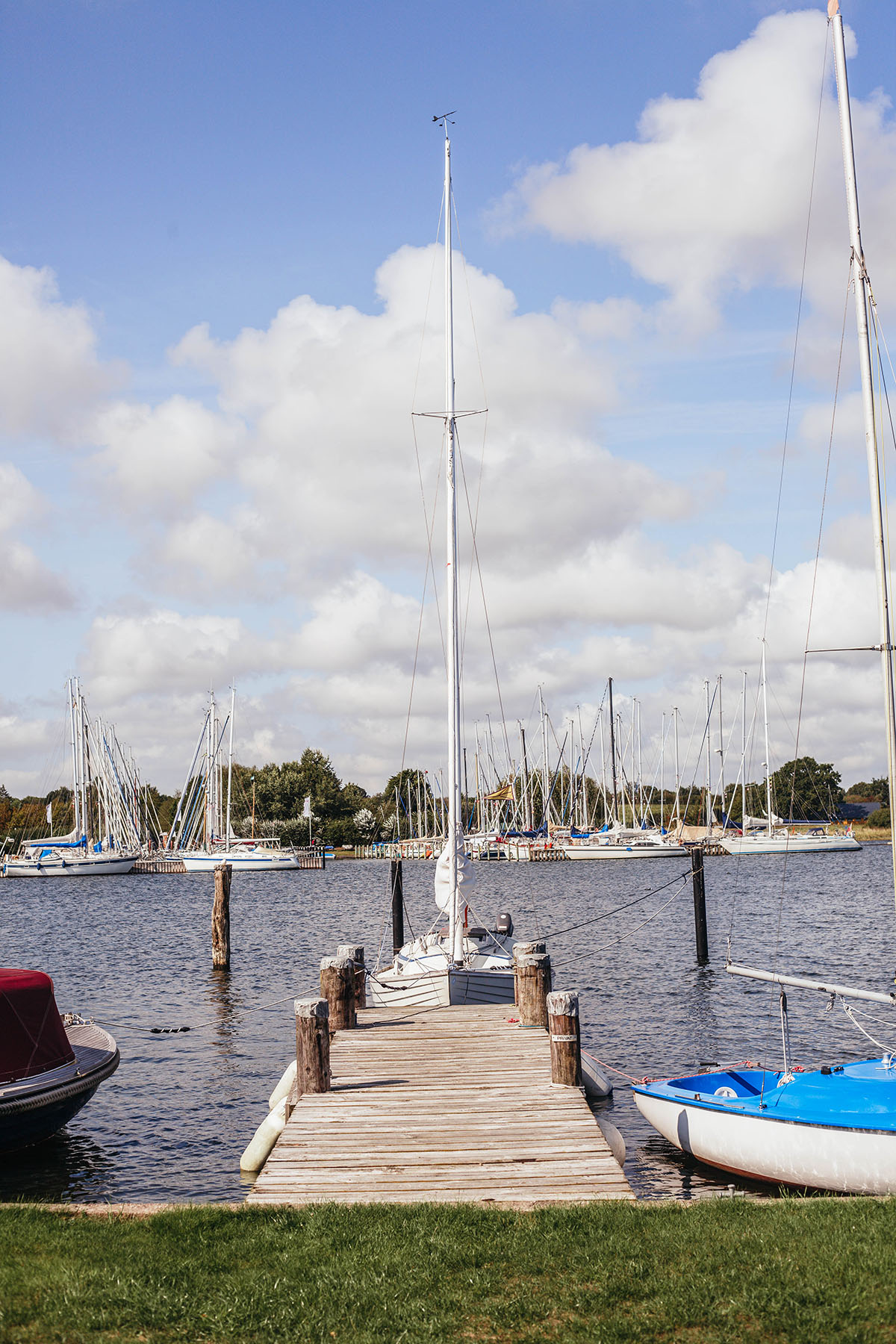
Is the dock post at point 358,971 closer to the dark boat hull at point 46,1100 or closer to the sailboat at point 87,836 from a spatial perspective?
the dark boat hull at point 46,1100

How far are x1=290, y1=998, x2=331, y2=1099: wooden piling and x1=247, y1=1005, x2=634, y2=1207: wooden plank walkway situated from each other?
0.22 metres

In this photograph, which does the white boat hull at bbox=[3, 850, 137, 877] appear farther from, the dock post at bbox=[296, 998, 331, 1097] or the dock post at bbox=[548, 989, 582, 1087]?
the dock post at bbox=[548, 989, 582, 1087]

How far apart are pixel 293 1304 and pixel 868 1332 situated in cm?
379

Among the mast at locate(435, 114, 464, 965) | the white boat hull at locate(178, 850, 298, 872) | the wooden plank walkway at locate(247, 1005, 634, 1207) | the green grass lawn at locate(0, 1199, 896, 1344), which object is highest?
the mast at locate(435, 114, 464, 965)

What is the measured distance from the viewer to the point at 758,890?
73.2 meters

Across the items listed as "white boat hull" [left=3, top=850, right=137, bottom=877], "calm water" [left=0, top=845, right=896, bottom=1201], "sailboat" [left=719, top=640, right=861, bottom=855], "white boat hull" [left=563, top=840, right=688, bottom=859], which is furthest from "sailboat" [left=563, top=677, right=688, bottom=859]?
"white boat hull" [left=3, top=850, right=137, bottom=877]

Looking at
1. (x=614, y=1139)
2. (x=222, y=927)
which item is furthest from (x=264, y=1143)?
(x=222, y=927)

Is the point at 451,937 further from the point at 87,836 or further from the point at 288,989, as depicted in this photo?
the point at 87,836

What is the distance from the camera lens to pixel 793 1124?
13336 mm

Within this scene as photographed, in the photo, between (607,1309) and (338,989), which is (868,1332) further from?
(338,989)

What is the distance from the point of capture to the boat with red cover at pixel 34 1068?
15164mm

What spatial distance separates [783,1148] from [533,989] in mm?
5279

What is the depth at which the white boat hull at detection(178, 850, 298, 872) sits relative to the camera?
10569 cm

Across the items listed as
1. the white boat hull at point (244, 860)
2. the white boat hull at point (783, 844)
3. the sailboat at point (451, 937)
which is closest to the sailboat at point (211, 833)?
the white boat hull at point (244, 860)
